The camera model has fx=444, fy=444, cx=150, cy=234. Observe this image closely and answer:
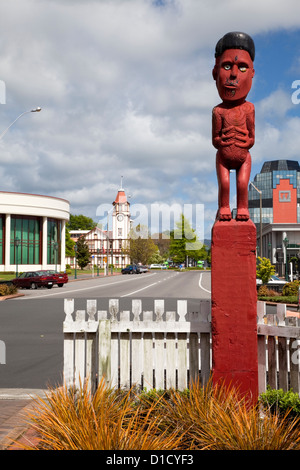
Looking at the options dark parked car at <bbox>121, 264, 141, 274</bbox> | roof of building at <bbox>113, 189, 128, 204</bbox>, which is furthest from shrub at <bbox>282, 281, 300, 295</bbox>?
roof of building at <bbox>113, 189, 128, 204</bbox>

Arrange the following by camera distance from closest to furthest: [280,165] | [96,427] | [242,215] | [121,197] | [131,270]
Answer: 1. [96,427]
2. [242,215]
3. [131,270]
4. [121,197]
5. [280,165]

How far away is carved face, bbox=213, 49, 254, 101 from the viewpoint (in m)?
4.72

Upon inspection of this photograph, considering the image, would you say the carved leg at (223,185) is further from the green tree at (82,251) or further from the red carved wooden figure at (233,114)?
the green tree at (82,251)

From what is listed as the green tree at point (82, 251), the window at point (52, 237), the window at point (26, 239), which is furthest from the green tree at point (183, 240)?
the window at point (26, 239)

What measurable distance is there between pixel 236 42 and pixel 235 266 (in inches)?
93.7

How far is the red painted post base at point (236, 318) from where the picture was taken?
462 cm

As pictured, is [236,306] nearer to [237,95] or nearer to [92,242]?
[237,95]

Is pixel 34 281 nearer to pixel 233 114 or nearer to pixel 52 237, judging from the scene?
pixel 233 114

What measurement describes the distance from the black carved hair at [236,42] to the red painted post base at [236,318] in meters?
1.98

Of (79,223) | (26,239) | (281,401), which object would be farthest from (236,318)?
(79,223)

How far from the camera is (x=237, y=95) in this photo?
476 cm

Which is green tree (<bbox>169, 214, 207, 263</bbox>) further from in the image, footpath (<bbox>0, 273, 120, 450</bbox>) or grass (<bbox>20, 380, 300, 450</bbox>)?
grass (<bbox>20, 380, 300, 450</bbox>)

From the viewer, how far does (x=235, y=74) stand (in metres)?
4.71
